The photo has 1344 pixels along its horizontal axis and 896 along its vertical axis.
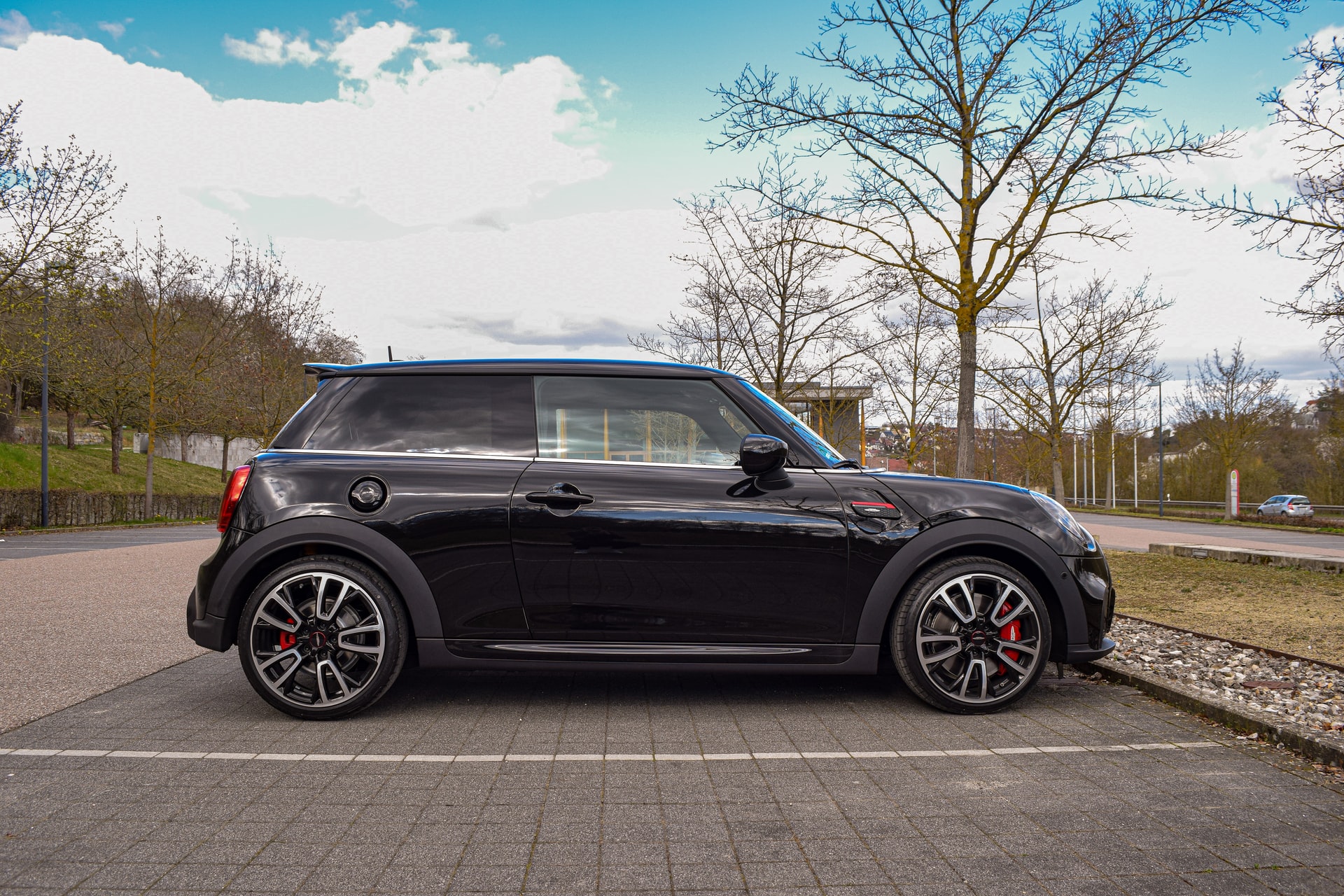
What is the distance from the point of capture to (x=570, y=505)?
3822 mm

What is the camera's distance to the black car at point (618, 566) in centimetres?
382

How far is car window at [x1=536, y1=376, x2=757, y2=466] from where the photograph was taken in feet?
13.1

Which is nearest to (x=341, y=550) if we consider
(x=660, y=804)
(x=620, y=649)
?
(x=620, y=649)

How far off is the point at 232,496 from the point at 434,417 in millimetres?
996

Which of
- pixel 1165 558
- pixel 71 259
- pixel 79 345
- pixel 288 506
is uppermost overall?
pixel 71 259

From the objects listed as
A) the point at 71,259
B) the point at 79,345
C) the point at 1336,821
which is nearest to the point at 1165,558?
the point at 1336,821

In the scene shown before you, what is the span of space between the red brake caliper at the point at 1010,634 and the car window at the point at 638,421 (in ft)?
4.89

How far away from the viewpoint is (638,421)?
13.4 ft

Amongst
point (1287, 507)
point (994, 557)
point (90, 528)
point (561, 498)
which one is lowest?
point (1287, 507)

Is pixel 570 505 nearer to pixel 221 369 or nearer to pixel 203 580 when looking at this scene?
pixel 203 580

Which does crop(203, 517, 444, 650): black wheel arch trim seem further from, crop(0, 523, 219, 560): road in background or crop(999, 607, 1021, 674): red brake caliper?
crop(0, 523, 219, 560): road in background

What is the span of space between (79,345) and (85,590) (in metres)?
16.3

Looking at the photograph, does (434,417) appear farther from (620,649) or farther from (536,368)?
(620,649)

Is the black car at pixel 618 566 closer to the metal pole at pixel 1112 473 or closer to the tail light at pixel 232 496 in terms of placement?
the tail light at pixel 232 496
